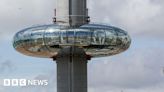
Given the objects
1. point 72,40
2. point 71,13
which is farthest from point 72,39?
point 71,13

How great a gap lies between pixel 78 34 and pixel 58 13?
4417 millimetres

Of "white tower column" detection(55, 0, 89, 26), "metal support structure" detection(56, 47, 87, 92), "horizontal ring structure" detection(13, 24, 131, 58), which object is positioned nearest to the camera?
"horizontal ring structure" detection(13, 24, 131, 58)

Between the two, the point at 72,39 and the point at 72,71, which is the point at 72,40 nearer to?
the point at 72,39

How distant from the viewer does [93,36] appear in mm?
113125

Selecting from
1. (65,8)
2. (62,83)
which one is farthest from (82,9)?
(62,83)

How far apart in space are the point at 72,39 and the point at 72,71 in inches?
176

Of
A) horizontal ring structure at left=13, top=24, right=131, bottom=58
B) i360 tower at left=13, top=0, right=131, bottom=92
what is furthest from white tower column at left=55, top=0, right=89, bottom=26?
horizontal ring structure at left=13, top=24, right=131, bottom=58

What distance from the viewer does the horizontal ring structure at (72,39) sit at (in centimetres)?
11312

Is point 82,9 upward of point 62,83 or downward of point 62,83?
upward

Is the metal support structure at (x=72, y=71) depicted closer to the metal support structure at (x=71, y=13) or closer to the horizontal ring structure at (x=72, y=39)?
the horizontal ring structure at (x=72, y=39)

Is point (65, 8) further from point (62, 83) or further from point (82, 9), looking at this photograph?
point (62, 83)

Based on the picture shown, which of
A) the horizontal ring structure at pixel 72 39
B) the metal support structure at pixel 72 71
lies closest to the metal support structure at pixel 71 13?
the horizontal ring structure at pixel 72 39

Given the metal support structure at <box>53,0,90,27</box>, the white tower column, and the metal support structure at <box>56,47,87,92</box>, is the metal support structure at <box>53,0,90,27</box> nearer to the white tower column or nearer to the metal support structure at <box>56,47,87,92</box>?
the white tower column

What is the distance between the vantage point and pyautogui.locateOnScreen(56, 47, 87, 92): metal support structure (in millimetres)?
114688
